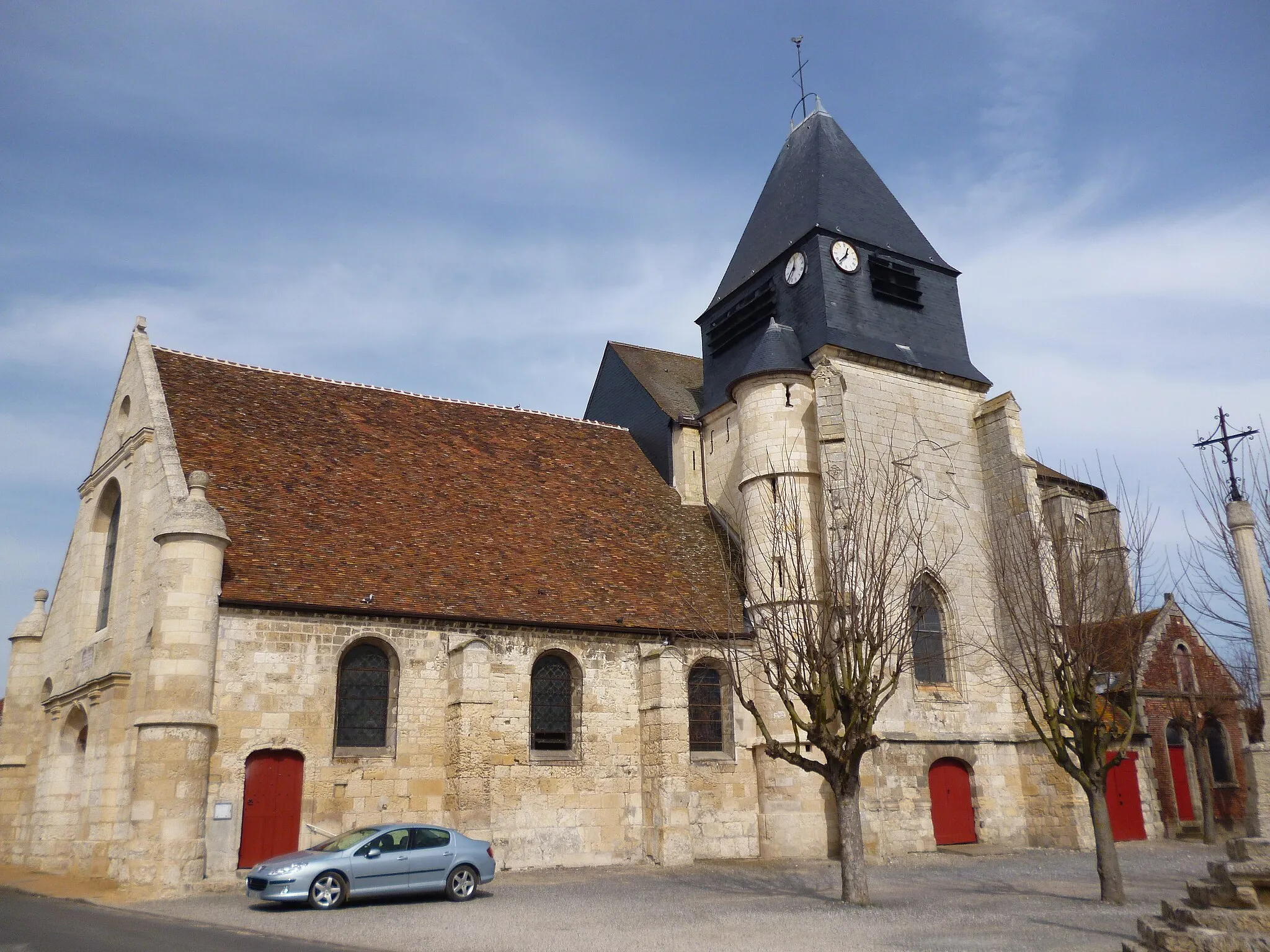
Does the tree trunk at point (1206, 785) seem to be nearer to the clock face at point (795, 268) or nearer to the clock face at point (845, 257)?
the clock face at point (845, 257)

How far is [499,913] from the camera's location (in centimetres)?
1151

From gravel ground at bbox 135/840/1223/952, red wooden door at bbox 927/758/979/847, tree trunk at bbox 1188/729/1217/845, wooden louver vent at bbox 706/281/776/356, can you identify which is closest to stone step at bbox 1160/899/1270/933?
gravel ground at bbox 135/840/1223/952

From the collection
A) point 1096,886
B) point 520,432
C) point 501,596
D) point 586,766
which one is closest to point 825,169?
point 520,432

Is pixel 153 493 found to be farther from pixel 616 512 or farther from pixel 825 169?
pixel 825 169

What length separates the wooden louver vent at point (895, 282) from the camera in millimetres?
22109

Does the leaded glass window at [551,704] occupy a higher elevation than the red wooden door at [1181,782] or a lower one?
higher

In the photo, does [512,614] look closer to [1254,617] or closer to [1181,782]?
[1254,617]

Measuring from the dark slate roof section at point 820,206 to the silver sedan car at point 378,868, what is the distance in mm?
14864

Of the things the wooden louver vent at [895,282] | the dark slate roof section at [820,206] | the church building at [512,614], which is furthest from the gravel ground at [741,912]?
the dark slate roof section at [820,206]

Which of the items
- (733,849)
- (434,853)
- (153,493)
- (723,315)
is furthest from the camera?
(723,315)

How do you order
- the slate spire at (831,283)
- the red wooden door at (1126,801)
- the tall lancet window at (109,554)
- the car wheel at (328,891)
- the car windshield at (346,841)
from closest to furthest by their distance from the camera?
the car wheel at (328,891) → the car windshield at (346,841) → the tall lancet window at (109,554) → the red wooden door at (1126,801) → the slate spire at (831,283)

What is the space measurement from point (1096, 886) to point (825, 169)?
1673 centimetres

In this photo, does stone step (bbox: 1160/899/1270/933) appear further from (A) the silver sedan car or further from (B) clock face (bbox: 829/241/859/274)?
(B) clock face (bbox: 829/241/859/274)

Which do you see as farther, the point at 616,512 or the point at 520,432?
the point at 520,432
